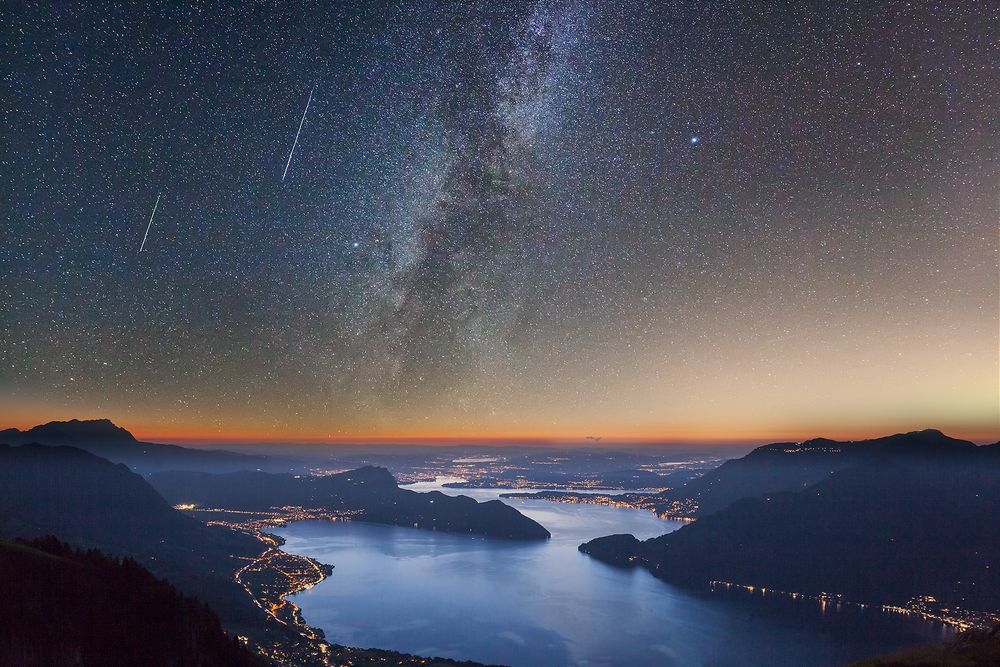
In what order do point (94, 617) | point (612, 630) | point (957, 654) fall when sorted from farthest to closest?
point (612, 630) < point (94, 617) < point (957, 654)

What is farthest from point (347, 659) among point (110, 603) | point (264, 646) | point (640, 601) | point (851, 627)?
point (851, 627)

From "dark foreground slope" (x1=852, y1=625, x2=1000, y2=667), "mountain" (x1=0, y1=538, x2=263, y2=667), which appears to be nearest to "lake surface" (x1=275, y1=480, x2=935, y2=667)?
"mountain" (x1=0, y1=538, x2=263, y2=667)

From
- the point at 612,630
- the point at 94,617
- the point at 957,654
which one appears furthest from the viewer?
the point at 612,630

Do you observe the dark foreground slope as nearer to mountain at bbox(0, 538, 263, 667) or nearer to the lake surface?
mountain at bbox(0, 538, 263, 667)

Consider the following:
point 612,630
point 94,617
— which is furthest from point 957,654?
point 612,630

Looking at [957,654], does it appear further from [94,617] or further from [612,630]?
[612,630]

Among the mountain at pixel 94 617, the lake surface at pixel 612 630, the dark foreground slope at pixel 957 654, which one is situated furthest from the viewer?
the lake surface at pixel 612 630

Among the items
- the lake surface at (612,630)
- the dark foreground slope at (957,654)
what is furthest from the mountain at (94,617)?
the lake surface at (612,630)

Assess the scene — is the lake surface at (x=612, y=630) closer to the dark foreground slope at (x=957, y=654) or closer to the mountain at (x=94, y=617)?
the mountain at (x=94, y=617)

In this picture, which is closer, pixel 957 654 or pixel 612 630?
pixel 957 654

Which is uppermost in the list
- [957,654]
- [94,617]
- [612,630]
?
[957,654]
